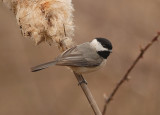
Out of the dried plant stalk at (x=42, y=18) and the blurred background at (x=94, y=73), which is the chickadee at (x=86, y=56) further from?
the blurred background at (x=94, y=73)

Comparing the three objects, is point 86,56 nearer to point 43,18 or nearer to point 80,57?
point 80,57

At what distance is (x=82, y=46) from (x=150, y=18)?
155 cm

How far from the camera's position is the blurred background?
167 inches

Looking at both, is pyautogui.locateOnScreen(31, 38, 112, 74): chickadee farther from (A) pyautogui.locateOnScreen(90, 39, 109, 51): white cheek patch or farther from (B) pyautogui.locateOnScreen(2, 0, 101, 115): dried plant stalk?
(B) pyautogui.locateOnScreen(2, 0, 101, 115): dried plant stalk

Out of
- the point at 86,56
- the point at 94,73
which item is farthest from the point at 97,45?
the point at 94,73

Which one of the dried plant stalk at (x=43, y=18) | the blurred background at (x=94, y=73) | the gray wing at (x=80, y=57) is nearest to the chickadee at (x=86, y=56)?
the gray wing at (x=80, y=57)

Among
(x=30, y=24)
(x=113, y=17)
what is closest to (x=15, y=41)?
(x=113, y=17)

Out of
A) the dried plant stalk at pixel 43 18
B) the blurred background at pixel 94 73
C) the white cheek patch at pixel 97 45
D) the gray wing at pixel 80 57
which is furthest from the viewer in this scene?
the blurred background at pixel 94 73

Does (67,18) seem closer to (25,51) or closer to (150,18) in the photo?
(25,51)

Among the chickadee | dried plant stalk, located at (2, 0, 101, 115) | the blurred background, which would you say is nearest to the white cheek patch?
the chickadee

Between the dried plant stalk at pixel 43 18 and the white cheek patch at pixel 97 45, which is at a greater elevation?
the dried plant stalk at pixel 43 18

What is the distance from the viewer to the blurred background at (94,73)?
423 centimetres

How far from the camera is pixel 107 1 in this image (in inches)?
199

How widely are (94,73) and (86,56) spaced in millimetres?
1414
